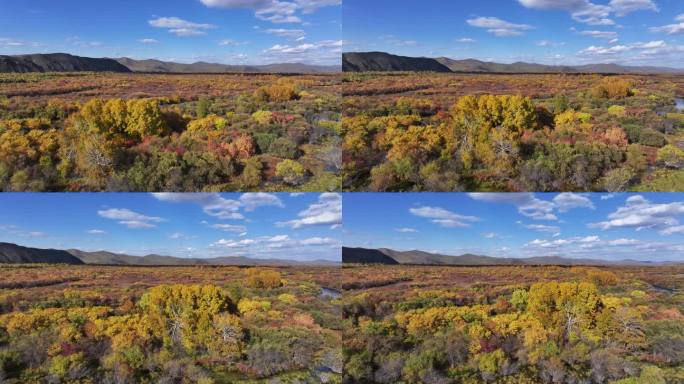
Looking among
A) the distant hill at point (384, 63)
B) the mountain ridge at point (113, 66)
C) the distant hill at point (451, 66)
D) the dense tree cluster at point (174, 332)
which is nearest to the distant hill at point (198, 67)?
the mountain ridge at point (113, 66)

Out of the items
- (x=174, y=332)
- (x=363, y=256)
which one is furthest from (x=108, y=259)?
→ (x=363, y=256)

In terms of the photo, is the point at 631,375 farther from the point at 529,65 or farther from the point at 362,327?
the point at 529,65

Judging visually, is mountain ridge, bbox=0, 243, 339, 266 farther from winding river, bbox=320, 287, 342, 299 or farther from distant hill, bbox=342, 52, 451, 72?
distant hill, bbox=342, 52, 451, 72

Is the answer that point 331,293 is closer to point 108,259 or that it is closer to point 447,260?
point 447,260

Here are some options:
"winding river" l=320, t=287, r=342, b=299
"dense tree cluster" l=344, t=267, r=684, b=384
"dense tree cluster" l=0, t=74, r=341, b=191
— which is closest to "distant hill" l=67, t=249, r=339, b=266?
"winding river" l=320, t=287, r=342, b=299

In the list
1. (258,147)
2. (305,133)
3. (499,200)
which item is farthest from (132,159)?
(499,200)

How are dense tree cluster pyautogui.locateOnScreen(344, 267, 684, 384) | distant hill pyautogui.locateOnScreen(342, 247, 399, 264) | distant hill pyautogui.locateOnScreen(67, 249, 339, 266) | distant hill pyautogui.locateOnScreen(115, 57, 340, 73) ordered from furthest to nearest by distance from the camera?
distant hill pyautogui.locateOnScreen(115, 57, 340, 73), distant hill pyautogui.locateOnScreen(67, 249, 339, 266), distant hill pyautogui.locateOnScreen(342, 247, 399, 264), dense tree cluster pyautogui.locateOnScreen(344, 267, 684, 384)
